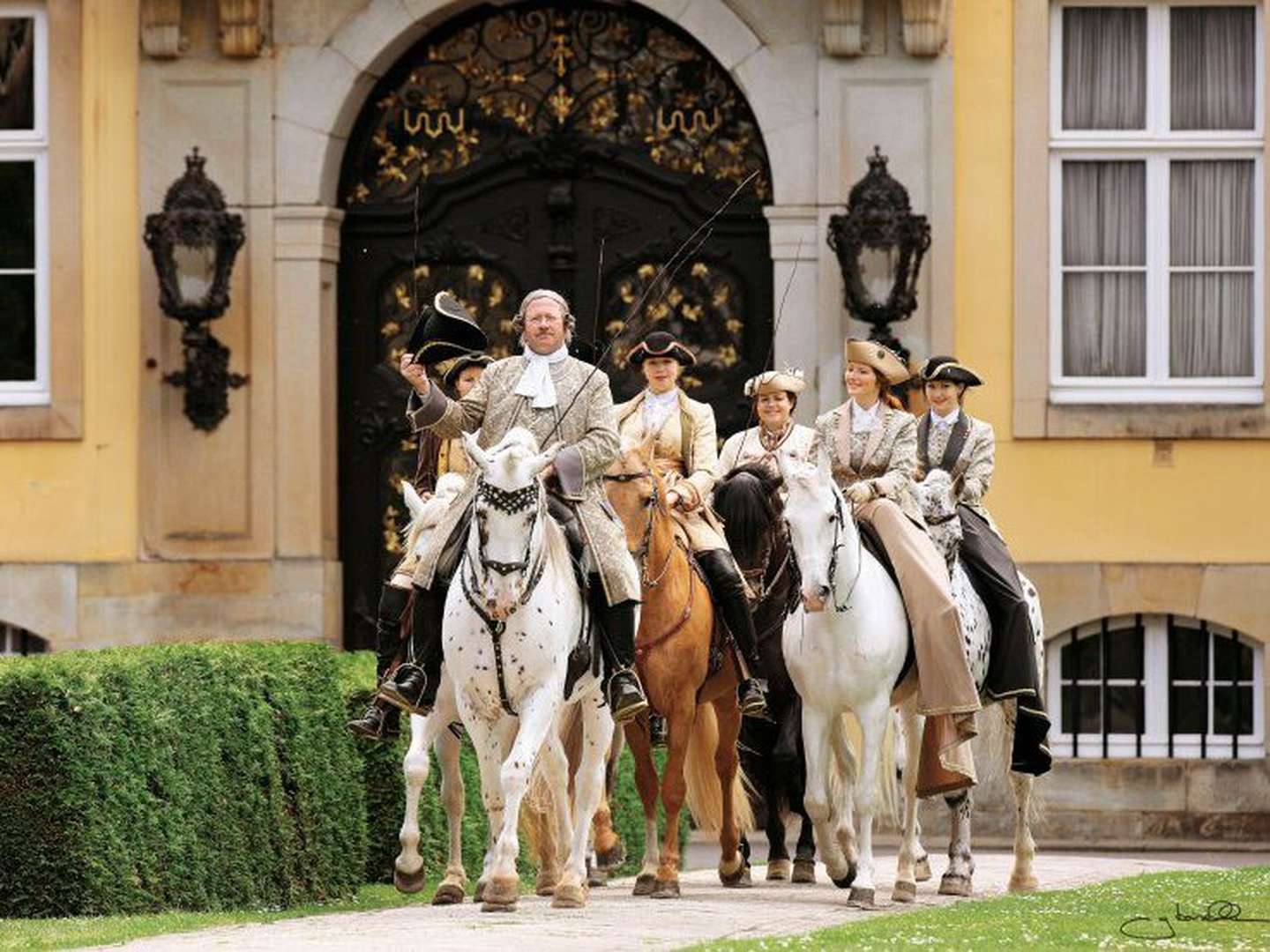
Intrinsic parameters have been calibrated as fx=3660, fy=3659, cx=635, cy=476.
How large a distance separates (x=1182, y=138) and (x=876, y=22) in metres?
2.23

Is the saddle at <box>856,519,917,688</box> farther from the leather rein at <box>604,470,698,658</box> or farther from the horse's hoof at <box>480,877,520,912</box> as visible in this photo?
the horse's hoof at <box>480,877,520,912</box>

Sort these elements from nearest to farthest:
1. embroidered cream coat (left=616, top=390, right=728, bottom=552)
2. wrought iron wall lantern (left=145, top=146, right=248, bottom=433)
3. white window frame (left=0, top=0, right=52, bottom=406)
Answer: embroidered cream coat (left=616, top=390, right=728, bottom=552) < wrought iron wall lantern (left=145, top=146, right=248, bottom=433) < white window frame (left=0, top=0, right=52, bottom=406)

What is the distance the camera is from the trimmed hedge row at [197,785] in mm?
15984

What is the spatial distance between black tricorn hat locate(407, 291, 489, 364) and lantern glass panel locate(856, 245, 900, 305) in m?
7.23

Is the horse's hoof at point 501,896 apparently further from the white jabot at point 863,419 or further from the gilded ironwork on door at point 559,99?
the gilded ironwork on door at point 559,99

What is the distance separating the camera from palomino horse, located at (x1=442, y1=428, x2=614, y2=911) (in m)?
15.5

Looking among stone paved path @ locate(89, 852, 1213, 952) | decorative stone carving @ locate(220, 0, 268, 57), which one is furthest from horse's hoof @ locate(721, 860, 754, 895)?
decorative stone carving @ locate(220, 0, 268, 57)

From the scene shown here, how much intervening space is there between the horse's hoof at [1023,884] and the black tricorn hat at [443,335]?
153 inches

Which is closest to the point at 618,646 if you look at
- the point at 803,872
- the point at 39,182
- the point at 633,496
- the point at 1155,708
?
the point at 633,496

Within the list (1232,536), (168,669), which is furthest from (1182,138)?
(168,669)

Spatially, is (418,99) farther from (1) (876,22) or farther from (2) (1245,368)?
(2) (1245,368)

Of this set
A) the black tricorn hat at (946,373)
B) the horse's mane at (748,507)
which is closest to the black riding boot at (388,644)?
the horse's mane at (748,507)

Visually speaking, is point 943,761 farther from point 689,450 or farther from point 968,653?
point 689,450

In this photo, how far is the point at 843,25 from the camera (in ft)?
80.4
